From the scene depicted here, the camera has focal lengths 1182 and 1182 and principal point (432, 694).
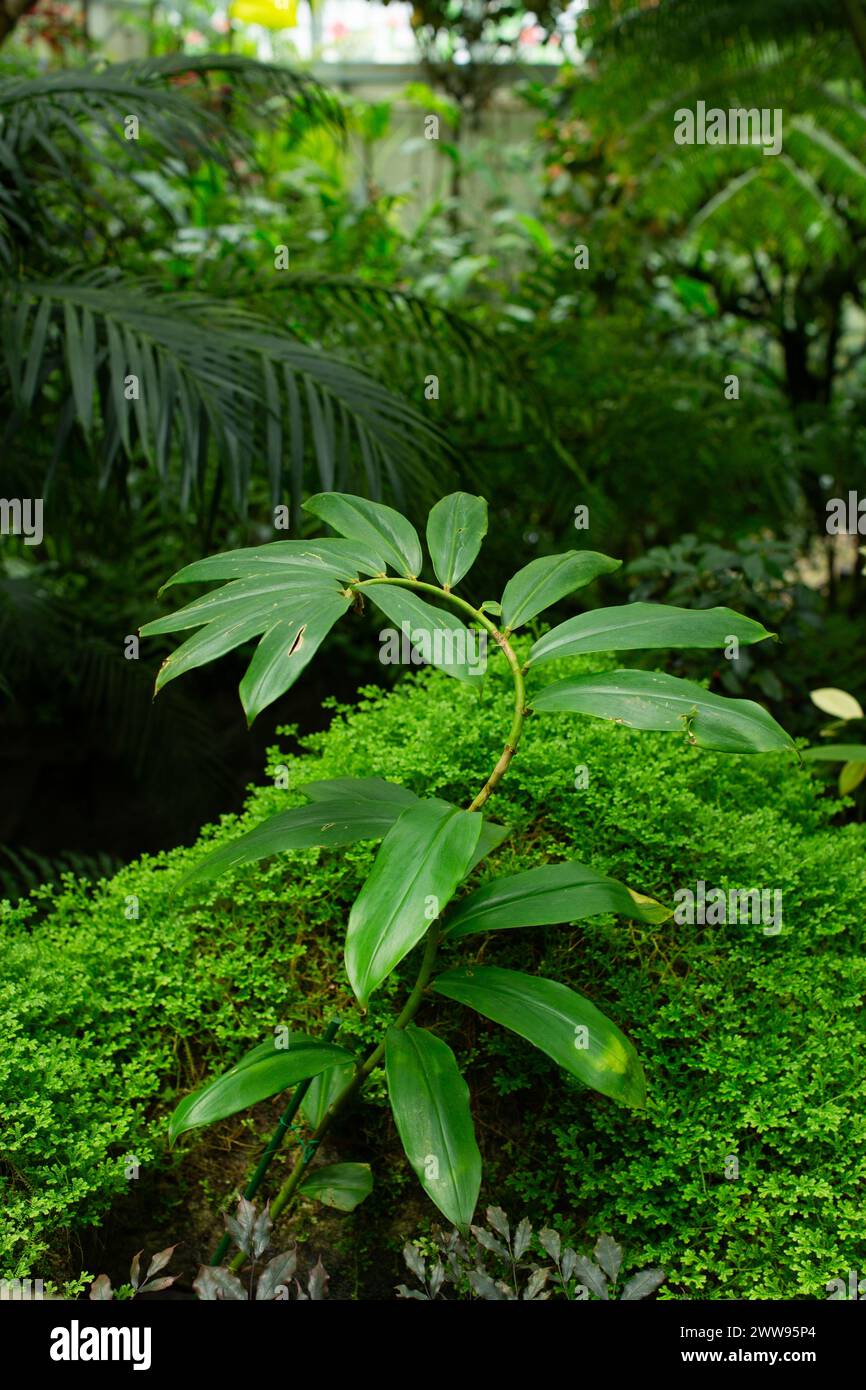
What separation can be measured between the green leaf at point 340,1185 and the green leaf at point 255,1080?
20 centimetres

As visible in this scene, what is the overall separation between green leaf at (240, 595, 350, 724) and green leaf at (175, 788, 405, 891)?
9.4 inches

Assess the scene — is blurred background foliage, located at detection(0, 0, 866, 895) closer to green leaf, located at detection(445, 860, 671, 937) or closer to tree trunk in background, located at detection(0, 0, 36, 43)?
tree trunk in background, located at detection(0, 0, 36, 43)

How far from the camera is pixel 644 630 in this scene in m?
1.58

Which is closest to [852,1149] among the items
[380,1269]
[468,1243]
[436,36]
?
[468,1243]

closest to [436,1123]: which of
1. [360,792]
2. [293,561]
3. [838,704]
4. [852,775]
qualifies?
[360,792]

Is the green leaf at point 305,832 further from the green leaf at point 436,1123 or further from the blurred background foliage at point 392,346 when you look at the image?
the blurred background foliage at point 392,346

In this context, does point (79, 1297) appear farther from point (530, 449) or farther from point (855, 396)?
point (855, 396)

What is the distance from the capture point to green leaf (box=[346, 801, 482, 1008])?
4.32ft

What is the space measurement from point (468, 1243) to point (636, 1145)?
0.92ft

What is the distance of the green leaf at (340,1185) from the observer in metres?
1.62

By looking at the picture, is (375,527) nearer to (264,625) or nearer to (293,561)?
(293,561)

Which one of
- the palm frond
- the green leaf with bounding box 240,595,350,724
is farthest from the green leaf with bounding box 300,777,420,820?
the palm frond

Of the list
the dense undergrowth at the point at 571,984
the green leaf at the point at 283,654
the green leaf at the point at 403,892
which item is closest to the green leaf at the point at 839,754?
the dense undergrowth at the point at 571,984

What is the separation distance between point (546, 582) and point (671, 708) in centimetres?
30
